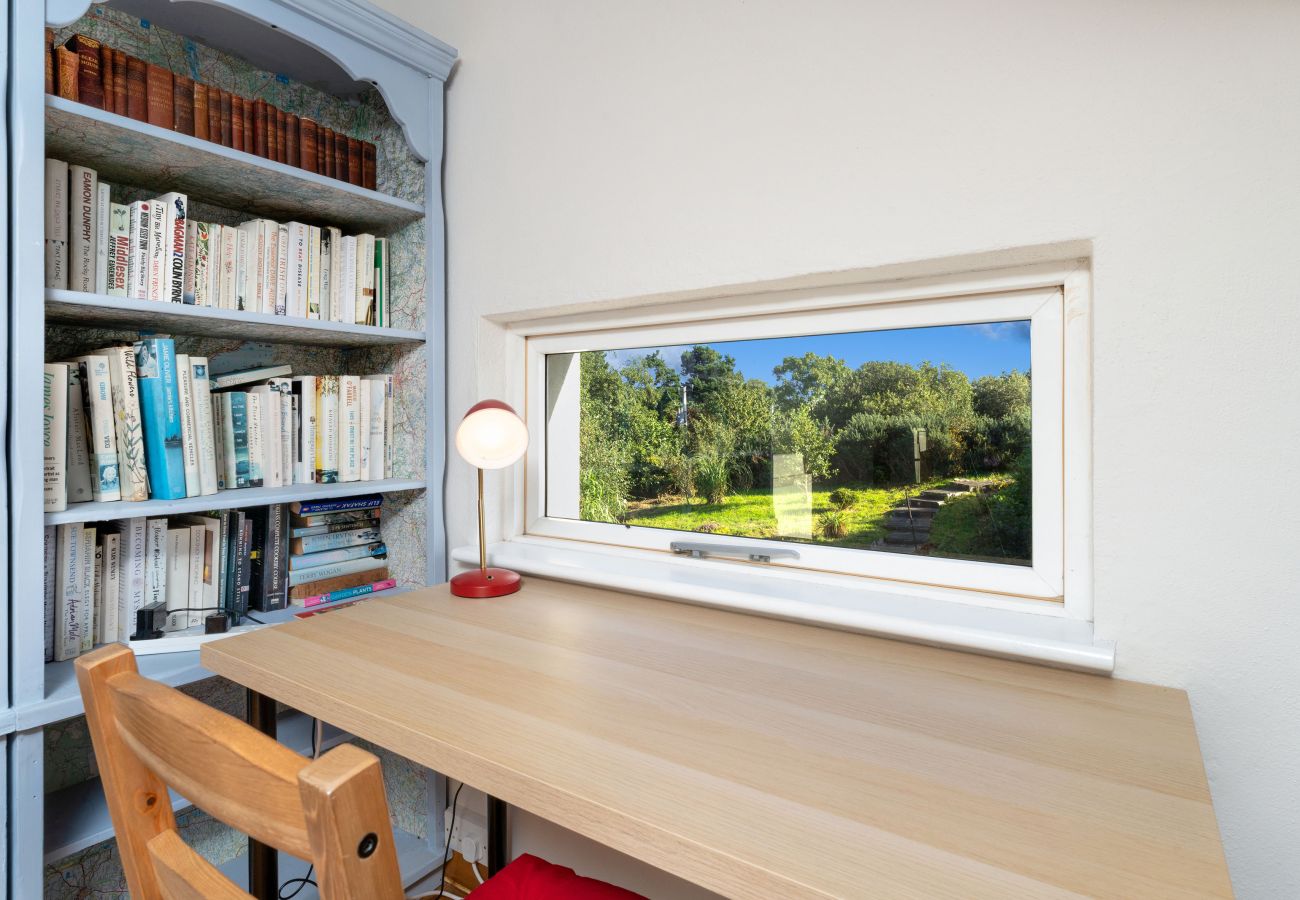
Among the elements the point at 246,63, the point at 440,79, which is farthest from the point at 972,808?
the point at 246,63

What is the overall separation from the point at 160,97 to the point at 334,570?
114 centimetres

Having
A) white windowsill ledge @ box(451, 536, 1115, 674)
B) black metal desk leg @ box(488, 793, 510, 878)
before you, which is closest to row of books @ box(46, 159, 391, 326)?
white windowsill ledge @ box(451, 536, 1115, 674)

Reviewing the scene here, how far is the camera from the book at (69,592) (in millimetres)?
1323

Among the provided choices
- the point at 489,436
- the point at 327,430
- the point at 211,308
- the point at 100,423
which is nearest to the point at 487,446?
the point at 489,436

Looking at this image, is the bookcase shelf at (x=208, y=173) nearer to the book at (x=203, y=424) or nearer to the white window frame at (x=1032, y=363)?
the book at (x=203, y=424)

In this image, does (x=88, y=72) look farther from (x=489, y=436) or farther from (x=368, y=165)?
(x=489, y=436)

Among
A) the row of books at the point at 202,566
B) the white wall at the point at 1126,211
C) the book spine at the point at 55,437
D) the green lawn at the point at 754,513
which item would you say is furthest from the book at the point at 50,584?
the white wall at the point at 1126,211

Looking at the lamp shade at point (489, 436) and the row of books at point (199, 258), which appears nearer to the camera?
the row of books at point (199, 258)

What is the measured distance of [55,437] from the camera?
A: 49.2 inches

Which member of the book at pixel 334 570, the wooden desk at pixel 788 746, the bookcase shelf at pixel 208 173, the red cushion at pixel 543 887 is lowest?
the red cushion at pixel 543 887

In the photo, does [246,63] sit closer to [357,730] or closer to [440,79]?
[440,79]

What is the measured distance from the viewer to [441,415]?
1.81m

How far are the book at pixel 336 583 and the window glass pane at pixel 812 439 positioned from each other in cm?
55

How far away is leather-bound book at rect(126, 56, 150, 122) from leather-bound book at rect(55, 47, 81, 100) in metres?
0.09
